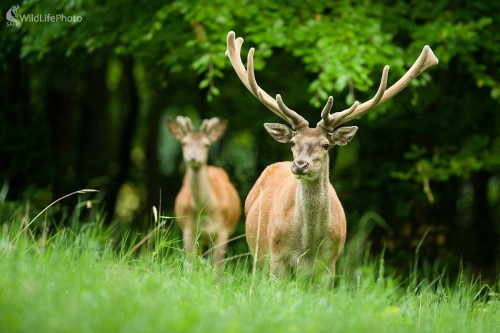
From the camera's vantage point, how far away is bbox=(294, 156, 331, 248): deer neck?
6.71m

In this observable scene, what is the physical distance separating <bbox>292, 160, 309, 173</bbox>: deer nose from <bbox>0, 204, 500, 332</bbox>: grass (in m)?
0.84

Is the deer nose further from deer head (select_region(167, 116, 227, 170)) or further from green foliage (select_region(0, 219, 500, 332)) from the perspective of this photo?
deer head (select_region(167, 116, 227, 170))

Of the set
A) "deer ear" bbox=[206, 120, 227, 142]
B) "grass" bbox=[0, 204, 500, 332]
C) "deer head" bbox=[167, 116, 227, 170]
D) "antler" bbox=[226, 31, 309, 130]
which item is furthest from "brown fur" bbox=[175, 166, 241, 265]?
"grass" bbox=[0, 204, 500, 332]

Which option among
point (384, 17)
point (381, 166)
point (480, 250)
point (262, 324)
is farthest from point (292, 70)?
point (262, 324)

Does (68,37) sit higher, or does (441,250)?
(68,37)

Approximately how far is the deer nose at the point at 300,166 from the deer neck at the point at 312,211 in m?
0.34

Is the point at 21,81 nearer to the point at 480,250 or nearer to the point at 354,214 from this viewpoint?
the point at 354,214

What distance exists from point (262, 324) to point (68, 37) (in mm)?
7844

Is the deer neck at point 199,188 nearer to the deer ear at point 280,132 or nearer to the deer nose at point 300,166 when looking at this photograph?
the deer ear at point 280,132

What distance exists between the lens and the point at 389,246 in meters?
13.0

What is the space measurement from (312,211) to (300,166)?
1.66 feet

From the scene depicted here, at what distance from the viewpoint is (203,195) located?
11734mm

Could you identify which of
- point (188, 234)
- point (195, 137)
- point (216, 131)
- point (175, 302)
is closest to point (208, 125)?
point (216, 131)

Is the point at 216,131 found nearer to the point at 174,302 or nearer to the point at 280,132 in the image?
the point at 280,132
